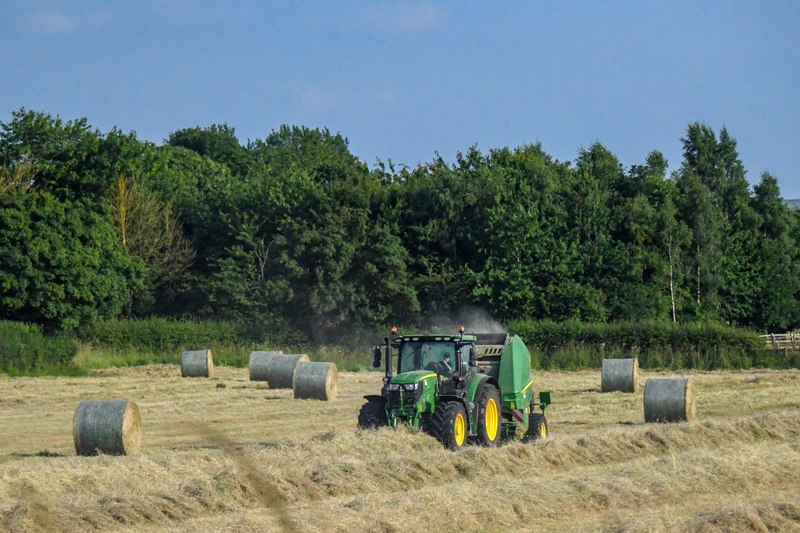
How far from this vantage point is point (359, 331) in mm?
47625

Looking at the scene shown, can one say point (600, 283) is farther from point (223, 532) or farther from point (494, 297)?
point (223, 532)

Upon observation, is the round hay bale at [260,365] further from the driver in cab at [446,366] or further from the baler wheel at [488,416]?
the driver in cab at [446,366]

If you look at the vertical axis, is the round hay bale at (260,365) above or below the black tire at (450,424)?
above

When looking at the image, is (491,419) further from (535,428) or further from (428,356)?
(428,356)

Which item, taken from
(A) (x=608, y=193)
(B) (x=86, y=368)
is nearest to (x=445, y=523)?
(B) (x=86, y=368)

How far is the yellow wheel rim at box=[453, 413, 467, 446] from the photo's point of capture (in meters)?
15.3

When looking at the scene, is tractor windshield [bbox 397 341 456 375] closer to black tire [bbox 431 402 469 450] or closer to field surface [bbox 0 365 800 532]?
black tire [bbox 431 402 469 450]

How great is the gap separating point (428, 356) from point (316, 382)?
32.6ft

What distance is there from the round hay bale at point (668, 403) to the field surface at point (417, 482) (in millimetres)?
1469

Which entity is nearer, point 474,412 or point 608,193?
point 474,412

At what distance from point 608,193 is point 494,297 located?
312 inches

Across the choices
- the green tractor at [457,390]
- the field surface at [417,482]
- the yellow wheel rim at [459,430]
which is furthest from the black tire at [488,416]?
the field surface at [417,482]

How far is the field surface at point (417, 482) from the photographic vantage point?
10.3 metres

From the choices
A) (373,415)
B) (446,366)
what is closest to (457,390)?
(446,366)
